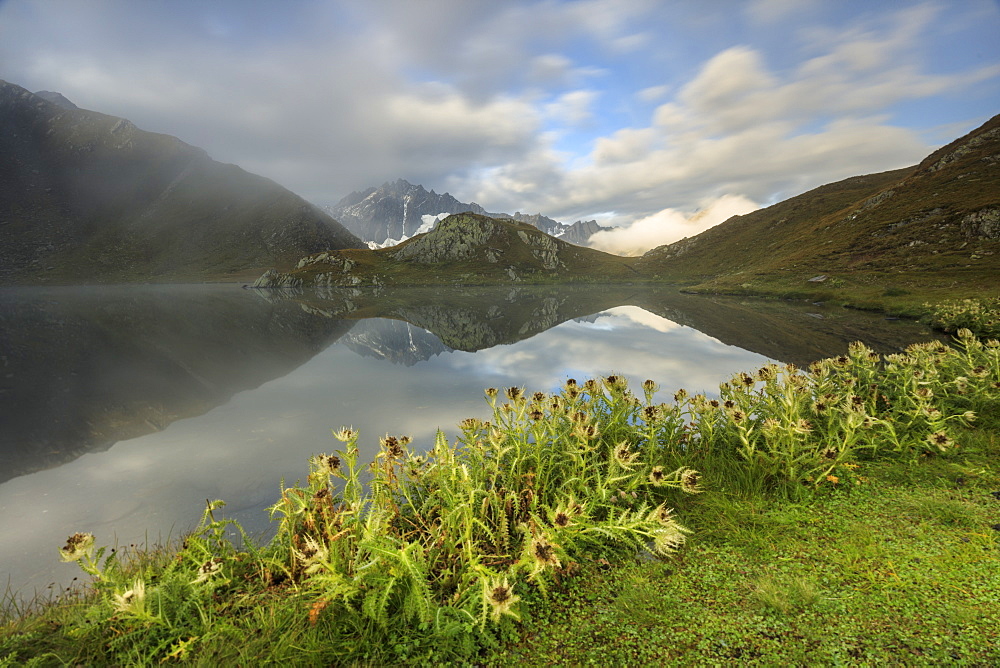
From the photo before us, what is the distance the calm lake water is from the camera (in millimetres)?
7051

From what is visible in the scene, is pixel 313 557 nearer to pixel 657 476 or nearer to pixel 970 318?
pixel 657 476

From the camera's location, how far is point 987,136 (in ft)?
266

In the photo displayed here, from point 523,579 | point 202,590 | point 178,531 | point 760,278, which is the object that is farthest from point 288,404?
point 760,278

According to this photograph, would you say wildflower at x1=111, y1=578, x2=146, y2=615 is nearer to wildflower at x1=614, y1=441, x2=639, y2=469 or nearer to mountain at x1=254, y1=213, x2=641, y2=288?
wildflower at x1=614, y1=441, x2=639, y2=469

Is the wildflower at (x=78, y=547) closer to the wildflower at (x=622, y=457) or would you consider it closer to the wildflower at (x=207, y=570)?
the wildflower at (x=207, y=570)

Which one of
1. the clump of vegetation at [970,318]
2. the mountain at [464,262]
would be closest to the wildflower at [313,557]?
the clump of vegetation at [970,318]

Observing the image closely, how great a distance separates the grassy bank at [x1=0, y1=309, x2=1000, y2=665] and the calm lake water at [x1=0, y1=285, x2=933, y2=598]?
298cm

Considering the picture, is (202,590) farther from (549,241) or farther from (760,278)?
(549,241)

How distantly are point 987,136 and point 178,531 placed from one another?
5476 inches

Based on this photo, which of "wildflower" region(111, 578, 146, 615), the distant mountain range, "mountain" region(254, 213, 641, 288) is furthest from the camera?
"mountain" region(254, 213, 641, 288)

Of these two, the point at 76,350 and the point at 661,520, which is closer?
the point at 661,520

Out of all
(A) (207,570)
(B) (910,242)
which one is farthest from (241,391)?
(B) (910,242)

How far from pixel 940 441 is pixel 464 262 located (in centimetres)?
14616

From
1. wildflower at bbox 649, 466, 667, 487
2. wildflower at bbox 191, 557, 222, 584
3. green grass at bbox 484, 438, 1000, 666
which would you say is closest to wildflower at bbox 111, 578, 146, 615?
wildflower at bbox 191, 557, 222, 584
